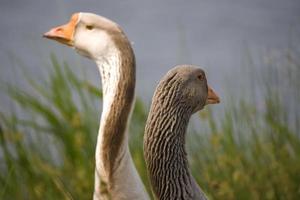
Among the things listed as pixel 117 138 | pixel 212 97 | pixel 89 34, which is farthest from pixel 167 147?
pixel 89 34

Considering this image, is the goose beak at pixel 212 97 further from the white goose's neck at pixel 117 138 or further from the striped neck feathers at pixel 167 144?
the white goose's neck at pixel 117 138

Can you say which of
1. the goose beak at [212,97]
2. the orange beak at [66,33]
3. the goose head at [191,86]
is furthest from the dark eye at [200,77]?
the orange beak at [66,33]

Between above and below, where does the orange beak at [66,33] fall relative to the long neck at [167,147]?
above

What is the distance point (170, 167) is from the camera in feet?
9.35

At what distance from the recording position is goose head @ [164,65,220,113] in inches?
111

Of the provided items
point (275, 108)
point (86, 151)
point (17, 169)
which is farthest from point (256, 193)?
point (17, 169)

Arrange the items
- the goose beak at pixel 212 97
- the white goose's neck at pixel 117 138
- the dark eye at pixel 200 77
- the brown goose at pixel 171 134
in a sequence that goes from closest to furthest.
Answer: the white goose's neck at pixel 117 138, the brown goose at pixel 171 134, the dark eye at pixel 200 77, the goose beak at pixel 212 97

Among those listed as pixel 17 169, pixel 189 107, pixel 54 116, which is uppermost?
pixel 189 107

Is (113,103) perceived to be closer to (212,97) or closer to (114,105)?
(114,105)

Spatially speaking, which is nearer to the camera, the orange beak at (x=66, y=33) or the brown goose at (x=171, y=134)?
the brown goose at (x=171, y=134)

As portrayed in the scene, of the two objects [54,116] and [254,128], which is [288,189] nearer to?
[254,128]

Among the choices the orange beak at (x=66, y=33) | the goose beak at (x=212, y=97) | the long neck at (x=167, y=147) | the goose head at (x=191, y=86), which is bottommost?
the long neck at (x=167, y=147)

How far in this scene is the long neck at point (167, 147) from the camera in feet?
9.22

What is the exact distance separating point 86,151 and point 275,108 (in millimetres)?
1291
